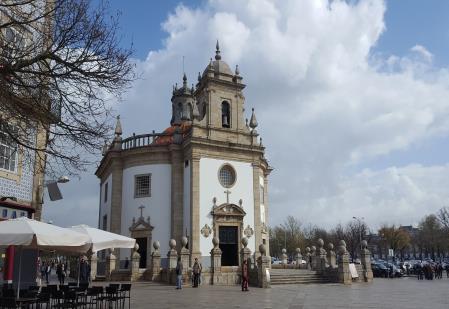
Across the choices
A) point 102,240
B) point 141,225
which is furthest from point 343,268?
point 102,240

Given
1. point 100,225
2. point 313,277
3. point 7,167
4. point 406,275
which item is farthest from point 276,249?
point 7,167

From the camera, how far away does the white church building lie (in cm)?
3438

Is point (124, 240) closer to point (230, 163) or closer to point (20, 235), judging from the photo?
point (20, 235)

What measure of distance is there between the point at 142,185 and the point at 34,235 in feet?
83.0

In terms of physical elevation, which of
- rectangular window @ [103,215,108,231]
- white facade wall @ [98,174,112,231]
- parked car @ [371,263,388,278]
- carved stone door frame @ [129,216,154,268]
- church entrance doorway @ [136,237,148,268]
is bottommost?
parked car @ [371,263,388,278]

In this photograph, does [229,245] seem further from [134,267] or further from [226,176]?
[134,267]

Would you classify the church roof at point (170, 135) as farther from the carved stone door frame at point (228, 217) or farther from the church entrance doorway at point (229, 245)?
the church entrance doorway at point (229, 245)

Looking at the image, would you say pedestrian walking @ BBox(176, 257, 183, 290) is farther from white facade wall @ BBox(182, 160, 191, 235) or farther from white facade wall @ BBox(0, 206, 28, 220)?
white facade wall @ BBox(0, 206, 28, 220)

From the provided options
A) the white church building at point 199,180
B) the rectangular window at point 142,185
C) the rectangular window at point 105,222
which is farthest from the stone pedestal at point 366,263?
the rectangular window at point 105,222

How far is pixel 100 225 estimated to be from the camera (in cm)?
4316

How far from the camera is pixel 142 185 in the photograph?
3697 centimetres

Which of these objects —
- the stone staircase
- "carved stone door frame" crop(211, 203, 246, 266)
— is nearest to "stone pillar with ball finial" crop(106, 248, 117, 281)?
"carved stone door frame" crop(211, 203, 246, 266)

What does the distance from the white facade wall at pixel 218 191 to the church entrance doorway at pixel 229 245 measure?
1013 mm

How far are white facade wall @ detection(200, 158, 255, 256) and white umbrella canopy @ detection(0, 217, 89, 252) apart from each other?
69.5 ft
